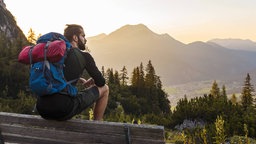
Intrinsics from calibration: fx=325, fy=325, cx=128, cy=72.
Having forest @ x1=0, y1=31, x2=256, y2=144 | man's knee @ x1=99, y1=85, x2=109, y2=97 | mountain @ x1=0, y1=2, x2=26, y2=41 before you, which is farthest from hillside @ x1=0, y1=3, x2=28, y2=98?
mountain @ x1=0, y1=2, x2=26, y2=41

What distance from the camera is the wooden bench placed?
3.05m

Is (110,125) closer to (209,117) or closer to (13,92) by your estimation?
(209,117)

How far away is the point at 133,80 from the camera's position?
6188cm

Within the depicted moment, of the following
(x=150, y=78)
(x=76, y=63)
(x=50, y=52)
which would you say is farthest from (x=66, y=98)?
(x=150, y=78)

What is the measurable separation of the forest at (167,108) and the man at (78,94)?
0.33 metres

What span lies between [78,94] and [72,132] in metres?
0.95

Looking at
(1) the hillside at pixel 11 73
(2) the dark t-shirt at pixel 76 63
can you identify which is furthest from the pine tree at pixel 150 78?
(2) the dark t-shirt at pixel 76 63

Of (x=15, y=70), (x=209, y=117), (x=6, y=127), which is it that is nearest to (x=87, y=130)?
(x=6, y=127)

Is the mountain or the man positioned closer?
the man

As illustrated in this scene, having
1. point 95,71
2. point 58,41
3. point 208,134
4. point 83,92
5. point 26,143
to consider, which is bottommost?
point 208,134

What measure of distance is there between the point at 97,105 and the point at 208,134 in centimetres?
658

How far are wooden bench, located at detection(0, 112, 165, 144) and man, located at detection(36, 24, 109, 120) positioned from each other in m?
0.25

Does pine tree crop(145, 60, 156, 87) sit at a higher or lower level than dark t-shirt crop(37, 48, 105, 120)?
higher

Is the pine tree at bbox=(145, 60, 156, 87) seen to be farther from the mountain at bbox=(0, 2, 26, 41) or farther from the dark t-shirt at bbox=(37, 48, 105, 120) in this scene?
the dark t-shirt at bbox=(37, 48, 105, 120)
